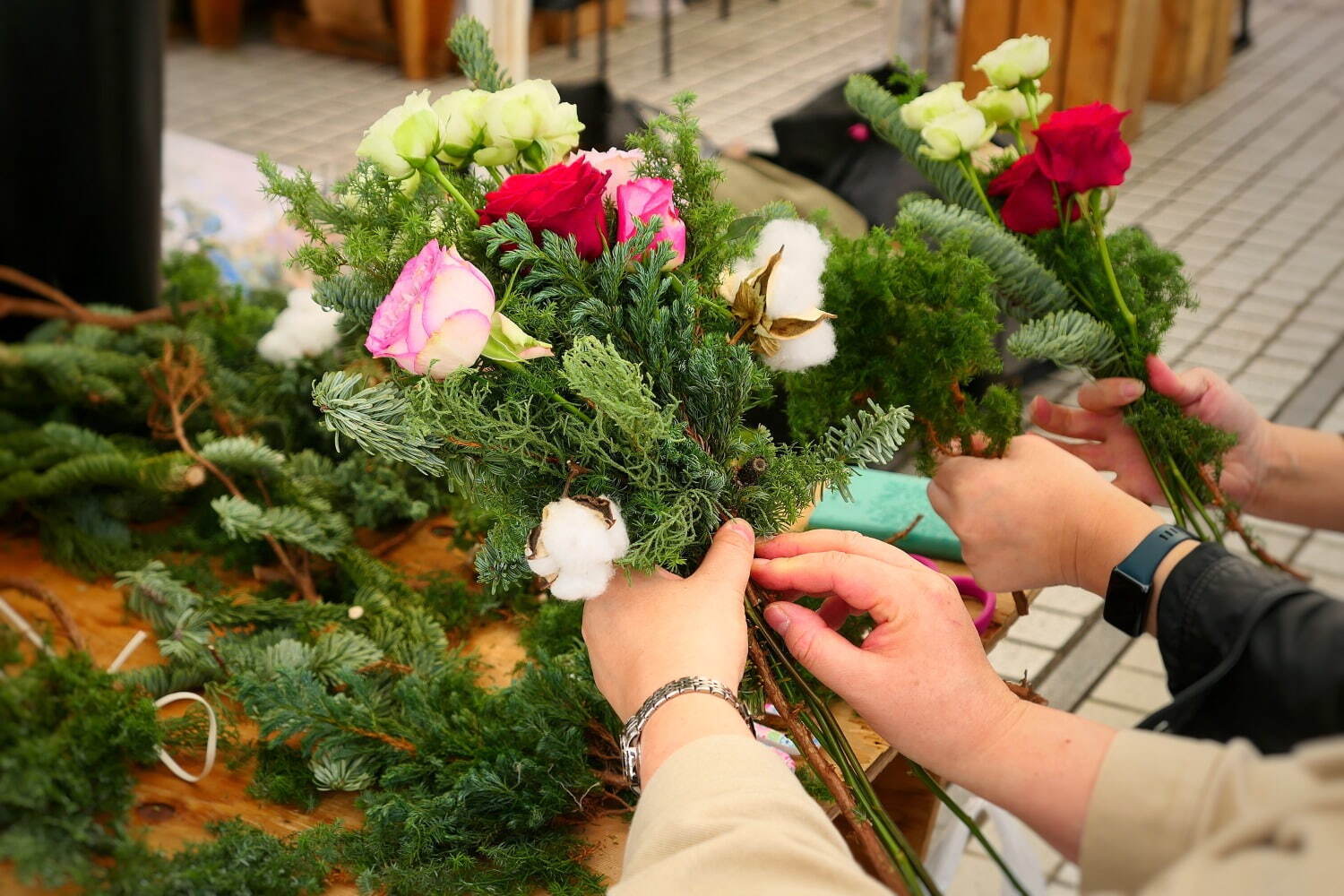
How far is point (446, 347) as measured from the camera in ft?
2.65

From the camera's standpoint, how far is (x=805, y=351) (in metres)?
1.03

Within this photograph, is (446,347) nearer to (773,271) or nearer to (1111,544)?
(773,271)

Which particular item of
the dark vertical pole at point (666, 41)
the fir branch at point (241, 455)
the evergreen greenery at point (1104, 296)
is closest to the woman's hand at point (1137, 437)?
the evergreen greenery at point (1104, 296)

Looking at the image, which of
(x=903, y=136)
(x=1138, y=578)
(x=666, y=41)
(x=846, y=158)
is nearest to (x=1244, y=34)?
(x=666, y=41)

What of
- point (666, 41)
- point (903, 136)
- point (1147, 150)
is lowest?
point (1147, 150)

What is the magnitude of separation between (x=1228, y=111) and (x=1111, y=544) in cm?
515

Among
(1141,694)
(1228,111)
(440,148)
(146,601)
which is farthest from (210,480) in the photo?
(1228,111)

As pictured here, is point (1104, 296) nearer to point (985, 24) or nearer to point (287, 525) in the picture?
point (287, 525)

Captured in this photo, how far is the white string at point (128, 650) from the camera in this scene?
121cm

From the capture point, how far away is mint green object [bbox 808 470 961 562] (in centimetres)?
140

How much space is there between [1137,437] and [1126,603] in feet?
0.99

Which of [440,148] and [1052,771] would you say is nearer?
[1052,771]

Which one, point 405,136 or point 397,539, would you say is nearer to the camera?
point 405,136

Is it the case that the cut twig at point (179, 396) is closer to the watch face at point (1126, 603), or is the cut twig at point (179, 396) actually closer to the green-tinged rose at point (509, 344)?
the green-tinged rose at point (509, 344)
